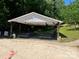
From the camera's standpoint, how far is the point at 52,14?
143ft

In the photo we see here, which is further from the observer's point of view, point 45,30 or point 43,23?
point 45,30

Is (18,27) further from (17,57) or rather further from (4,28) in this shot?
(17,57)

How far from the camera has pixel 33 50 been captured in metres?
14.0

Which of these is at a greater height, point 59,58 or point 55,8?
point 55,8

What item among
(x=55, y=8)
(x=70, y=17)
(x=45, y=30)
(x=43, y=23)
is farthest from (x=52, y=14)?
(x=70, y=17)

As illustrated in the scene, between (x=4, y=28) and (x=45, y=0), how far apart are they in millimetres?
7174

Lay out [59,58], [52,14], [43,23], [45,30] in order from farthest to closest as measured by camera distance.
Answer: [45,30] → [52,14] → [43,23] → [59,58]

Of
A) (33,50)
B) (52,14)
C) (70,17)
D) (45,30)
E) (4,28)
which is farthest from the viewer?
(70,17)

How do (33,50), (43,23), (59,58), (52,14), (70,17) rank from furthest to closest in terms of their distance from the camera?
(70,17)
(52,14)
(43,23)
(33,50)
(59,58)

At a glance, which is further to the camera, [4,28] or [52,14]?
[52,14]

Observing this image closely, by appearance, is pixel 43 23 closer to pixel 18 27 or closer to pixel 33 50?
pixel 18 27

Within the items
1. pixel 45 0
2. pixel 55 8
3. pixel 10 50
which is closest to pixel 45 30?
pixel 55 8

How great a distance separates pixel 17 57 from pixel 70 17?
59208mm

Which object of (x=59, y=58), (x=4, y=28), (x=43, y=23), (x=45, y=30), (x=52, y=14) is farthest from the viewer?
(x=45, y=30)
